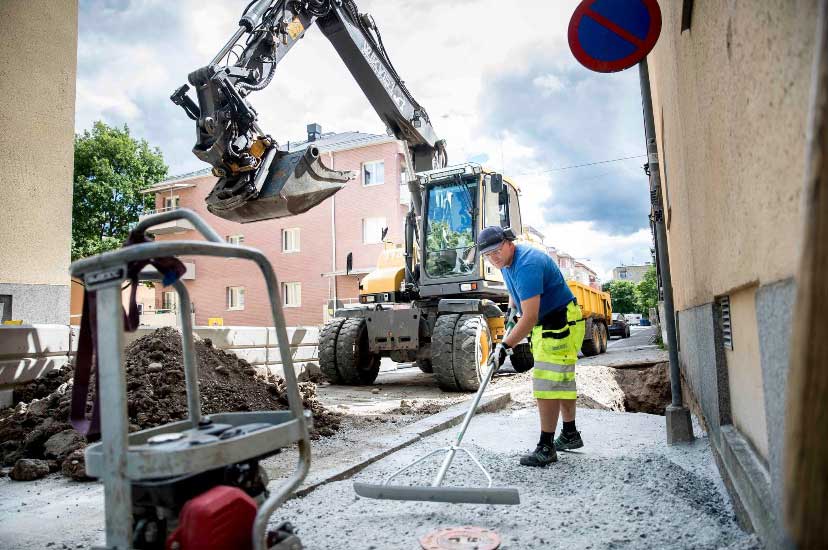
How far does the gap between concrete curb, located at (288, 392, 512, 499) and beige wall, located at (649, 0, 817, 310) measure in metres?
2.43

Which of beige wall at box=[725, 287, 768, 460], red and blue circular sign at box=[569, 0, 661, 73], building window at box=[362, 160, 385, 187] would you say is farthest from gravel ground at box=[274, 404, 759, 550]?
building window at box=[362, 160, 385, 187]

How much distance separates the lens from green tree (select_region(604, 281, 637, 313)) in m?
69.3

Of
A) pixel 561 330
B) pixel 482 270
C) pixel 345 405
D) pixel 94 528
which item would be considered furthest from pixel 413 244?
pixel 94 528

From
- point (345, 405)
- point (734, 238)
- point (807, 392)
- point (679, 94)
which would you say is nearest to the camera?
point (807, 392)

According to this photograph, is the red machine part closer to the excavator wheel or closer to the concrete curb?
the concrete curb

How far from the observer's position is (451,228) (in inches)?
353

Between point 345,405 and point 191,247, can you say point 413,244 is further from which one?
point 191,247

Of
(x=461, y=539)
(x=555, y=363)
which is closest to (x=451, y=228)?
(x=555, y=363)

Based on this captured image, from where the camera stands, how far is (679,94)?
13.3ft

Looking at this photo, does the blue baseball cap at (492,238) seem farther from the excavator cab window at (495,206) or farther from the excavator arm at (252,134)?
the excavator cab window at (495,206)

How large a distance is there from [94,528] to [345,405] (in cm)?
436

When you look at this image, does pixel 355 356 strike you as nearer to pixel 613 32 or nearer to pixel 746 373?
pixel 613 32

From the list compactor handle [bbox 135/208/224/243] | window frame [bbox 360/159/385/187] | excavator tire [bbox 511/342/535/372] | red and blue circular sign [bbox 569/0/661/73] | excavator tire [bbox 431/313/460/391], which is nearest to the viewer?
compactor handle [bbox 135/208/224/243]

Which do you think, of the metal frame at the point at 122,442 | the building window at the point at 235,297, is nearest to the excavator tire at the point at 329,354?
the metal frame at the point at 122,442
